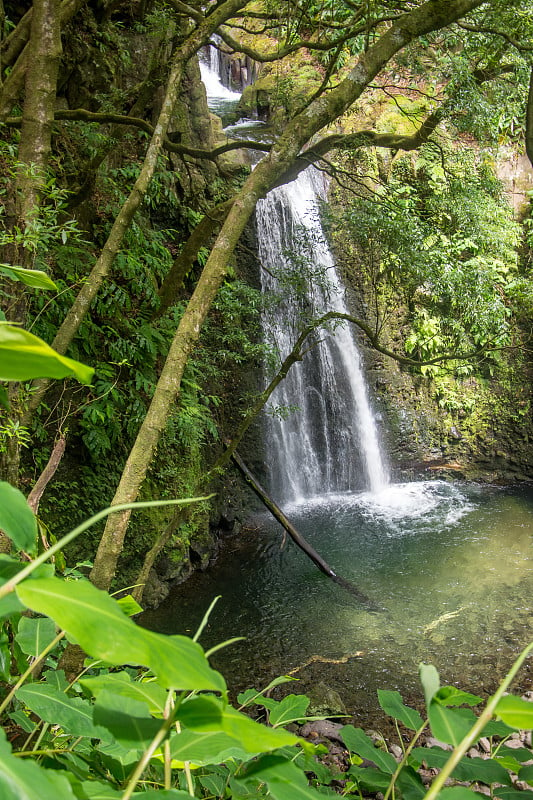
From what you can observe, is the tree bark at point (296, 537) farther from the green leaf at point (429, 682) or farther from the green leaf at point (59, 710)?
the green leaf at point (429, 682)

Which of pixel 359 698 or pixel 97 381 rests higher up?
pixel 97 381

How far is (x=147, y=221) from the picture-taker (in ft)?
21.4

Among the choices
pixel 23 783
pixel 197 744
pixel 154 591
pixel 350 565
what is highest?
pixel 23 783

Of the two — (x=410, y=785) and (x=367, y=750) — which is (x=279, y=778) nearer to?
(x=410, y=785)

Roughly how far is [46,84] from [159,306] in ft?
9.04

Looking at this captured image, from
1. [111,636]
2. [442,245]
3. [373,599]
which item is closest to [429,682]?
[111,636]

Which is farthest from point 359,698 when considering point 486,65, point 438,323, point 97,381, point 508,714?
point 438,323

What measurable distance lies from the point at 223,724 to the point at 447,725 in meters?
0.26

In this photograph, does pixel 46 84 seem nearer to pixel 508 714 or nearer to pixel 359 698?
pixel 508 714

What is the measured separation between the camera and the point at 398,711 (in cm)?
105

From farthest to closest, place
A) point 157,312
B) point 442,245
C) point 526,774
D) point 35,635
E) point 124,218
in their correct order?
point 442,245 < point 157,312 < point 124,218 < point 35,635 < point 526,774

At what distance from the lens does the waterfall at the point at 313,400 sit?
31.1 feet

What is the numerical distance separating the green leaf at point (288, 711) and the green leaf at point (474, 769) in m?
0.36

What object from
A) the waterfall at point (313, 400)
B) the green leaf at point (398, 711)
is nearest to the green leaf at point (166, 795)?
the green leaf at point (398, 711)
